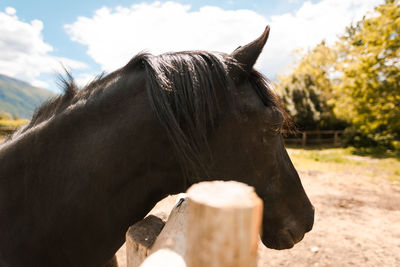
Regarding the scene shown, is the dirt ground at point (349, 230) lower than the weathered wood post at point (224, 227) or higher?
lower

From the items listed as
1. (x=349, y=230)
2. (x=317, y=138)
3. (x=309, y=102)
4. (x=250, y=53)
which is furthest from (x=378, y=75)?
(x=250, y=53)

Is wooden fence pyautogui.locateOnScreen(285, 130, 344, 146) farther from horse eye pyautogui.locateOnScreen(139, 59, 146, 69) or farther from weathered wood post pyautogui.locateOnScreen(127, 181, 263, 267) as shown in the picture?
weathered wood post pyautogui.locateOnScreen(127, 181, 263, 267)

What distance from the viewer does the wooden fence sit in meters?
20.1

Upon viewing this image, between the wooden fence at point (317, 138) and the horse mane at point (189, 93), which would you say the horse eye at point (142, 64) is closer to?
the horse mane at point (189, 93)

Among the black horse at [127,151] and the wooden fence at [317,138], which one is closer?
the black horse at [127,151]

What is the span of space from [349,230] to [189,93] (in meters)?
5.01

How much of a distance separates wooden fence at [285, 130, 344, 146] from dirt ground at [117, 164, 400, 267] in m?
12.5

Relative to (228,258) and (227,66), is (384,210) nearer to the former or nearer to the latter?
(227,66)

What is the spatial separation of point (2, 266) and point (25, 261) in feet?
0.34

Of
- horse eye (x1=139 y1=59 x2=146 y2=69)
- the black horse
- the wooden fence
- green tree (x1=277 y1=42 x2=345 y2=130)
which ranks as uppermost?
horse eye (x1=139 y1=59 x2=146 y2=69)

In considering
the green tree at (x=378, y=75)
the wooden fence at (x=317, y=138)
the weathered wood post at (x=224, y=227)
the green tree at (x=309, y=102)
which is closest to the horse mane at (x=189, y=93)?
the weathered wood post at (x=224, y=227)

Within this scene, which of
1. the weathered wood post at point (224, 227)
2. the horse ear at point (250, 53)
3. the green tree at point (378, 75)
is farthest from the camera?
the green tree at point (378, 75)

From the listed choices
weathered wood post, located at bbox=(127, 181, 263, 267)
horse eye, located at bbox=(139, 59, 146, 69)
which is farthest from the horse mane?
weathered wood post, located at bbox=(127, 181, 263, 267)

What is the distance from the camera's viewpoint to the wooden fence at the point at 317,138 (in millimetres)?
20062
